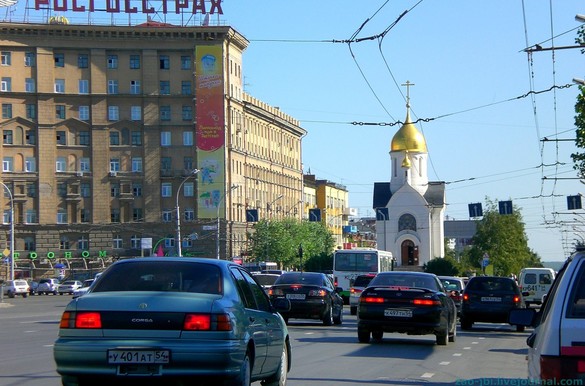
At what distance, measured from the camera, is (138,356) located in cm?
979

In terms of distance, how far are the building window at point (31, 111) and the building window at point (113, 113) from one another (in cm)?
660

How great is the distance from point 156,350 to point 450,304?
554 inches

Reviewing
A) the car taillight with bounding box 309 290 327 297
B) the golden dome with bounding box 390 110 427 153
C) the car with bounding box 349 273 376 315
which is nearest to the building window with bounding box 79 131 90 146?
the golden dome with bounding box 390 110 427 153

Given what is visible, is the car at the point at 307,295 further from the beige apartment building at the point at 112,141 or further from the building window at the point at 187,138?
the building window at the point at 187,138

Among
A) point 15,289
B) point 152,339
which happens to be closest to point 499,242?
point 15,289

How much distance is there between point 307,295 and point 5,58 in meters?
71.8

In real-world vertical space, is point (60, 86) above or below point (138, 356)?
above

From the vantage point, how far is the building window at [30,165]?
3804 inches

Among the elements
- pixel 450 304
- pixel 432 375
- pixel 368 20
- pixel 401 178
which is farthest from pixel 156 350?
pixel 401 178

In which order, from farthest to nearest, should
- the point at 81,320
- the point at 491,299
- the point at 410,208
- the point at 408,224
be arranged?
the point at 408,224 < the point at 410,208 < the point at 491,299 < the point at 81,320

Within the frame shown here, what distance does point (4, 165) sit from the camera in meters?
96.5

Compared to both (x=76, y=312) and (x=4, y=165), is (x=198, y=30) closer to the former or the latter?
(x=4, y=165)

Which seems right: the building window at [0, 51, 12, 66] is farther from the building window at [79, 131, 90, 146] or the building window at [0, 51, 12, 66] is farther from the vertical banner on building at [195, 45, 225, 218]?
the vertical banner on building at [195, 45, 225, 218]

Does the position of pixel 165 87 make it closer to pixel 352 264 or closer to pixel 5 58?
pixel 5 58
